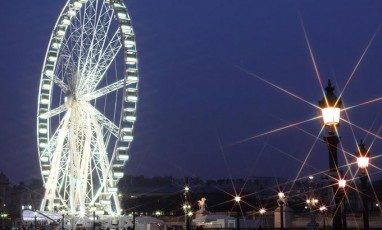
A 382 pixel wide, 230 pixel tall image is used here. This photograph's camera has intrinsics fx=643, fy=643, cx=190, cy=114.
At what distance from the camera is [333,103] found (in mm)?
10266

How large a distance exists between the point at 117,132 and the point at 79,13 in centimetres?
1046

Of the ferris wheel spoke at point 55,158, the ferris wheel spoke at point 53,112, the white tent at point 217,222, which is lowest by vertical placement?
the white tent at point 217,222

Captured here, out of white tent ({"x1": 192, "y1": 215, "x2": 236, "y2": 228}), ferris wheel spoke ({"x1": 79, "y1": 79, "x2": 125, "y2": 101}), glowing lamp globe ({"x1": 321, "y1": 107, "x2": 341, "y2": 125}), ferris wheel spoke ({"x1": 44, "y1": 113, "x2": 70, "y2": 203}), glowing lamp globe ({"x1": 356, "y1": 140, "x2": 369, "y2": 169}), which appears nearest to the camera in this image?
glowing lamp globe ({"x1": 321, "y1": 107, "x2": 341, "y2": 125})

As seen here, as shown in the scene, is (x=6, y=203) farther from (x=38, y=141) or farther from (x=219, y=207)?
(x=38, y=141)

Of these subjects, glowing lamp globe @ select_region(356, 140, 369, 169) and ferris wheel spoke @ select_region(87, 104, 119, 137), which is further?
ferris wheel spoke @ select_region(87, 104, 119, 137)

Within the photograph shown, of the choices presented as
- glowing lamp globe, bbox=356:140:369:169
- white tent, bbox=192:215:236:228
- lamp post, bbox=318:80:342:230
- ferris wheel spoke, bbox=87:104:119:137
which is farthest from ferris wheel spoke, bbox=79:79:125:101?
lamp post, bbox=318:80:342:230

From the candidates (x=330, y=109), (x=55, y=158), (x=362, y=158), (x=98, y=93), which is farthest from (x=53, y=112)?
(x=330, y=109)

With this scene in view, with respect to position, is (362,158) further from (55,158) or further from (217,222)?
(217,222)

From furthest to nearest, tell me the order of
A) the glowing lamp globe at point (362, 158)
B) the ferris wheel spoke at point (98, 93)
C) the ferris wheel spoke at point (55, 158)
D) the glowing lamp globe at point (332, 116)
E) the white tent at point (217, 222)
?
the white tent at point (217, 222), the ferris wheel spoke at point (55, 158), the ferris wheel spoke at point (98, 93), the glowing lamp globe at point (362, 158), the glowing lamp globe at point (332, 116)

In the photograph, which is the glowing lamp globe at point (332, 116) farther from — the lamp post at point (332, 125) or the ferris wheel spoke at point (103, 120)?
the ferris wheel spoke at point (103, 120)

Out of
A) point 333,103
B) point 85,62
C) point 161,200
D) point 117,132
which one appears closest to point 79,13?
point 85,62

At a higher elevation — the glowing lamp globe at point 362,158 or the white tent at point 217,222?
the white tent at point 217,222

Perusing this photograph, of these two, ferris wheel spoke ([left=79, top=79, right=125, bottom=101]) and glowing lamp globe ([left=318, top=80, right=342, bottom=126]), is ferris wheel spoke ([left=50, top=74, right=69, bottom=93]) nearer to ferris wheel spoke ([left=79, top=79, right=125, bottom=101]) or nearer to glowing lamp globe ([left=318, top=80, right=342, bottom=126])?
ferris wheel spoke ([left=79, top=79, right=125, bottom=101])

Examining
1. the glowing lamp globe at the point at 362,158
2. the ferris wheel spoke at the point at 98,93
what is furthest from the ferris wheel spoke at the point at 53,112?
the glowing lamp globe at the point at 362,158
